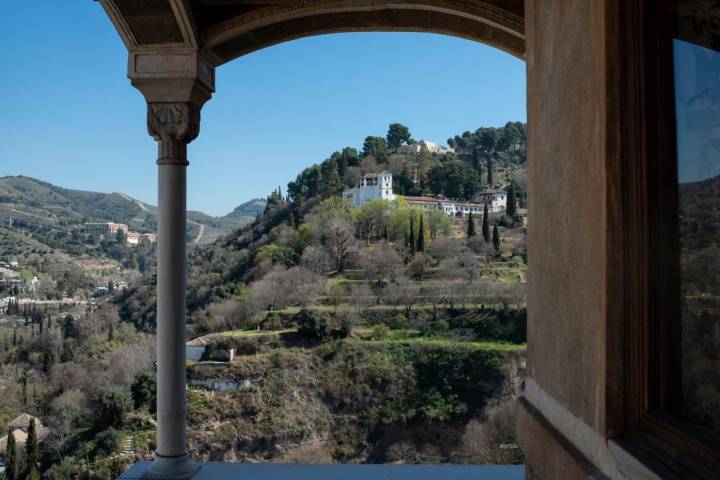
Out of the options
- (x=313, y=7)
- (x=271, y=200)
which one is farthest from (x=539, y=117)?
(x=271, y=200)

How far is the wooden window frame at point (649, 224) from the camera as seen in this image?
1.47 meters

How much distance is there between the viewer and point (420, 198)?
2702 inches

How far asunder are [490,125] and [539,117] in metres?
81.9

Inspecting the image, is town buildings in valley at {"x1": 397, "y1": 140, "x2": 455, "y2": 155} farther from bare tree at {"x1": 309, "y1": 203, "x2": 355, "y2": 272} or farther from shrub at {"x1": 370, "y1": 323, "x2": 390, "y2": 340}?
shrub at {"x1": 370, "y1": 323, "x2": 390, "y2": 340}

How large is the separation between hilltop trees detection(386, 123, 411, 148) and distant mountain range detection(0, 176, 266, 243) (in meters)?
18.5

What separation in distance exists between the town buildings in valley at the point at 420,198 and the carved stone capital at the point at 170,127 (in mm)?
59232

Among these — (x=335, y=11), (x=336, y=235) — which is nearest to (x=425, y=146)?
(x=336, y=235)

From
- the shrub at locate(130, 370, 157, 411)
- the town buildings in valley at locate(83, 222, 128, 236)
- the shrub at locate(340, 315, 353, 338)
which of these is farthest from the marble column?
the town buildings in valley at locate(83, 222, 128, 236)

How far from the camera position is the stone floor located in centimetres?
448

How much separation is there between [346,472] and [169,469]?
3.92ft

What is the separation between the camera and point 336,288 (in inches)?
2137

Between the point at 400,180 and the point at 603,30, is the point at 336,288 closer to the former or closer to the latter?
the point at 400,180

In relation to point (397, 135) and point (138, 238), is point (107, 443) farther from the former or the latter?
point (397, 135)

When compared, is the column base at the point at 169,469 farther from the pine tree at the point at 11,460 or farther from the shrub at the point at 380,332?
the shrub at the point at 380,332
